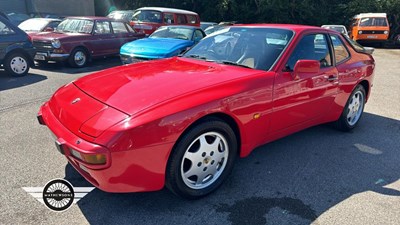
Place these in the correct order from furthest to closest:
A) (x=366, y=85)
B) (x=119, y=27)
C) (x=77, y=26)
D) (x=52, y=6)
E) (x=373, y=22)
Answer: (x=52, y=6), (x=373, y=22), (x=119, y=27), (x=77, y=26), (x=366, y=85)

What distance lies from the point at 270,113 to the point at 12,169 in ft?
8.82

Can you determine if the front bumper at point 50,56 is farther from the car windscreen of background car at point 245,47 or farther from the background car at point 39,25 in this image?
the car windscreen of background car at point 245,47

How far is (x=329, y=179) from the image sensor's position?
3240 millimetres

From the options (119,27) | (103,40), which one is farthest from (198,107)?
(119,27)

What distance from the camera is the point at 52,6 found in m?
23.0

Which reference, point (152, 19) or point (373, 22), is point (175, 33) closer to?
point (152, 19)

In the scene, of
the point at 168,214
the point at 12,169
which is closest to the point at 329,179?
the point at 168,214

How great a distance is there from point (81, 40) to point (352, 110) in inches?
301

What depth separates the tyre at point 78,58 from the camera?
904 cm

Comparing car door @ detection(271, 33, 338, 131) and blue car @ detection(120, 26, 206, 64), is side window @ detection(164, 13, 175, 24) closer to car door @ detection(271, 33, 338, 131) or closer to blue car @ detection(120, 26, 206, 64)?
blue car @ detection(120, 26, 206, 64)

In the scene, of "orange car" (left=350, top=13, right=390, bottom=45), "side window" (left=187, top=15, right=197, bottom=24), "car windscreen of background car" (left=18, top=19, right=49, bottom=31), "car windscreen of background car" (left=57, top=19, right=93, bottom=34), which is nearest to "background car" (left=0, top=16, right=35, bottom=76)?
"car windscreen of background car" (left=57, top=19, right=93, bottom=34)

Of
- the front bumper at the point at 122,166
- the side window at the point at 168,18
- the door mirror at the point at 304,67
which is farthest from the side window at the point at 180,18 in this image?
the front bumper at the point at 122,166

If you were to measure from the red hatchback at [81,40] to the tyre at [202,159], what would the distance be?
7.30 meters

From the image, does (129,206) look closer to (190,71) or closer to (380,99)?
(190,71)
